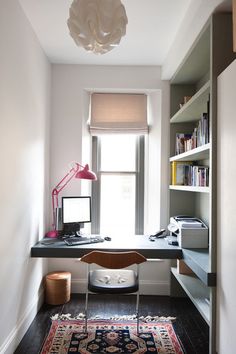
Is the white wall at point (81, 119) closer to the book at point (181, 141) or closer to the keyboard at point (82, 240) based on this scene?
the book at point (181, 141)

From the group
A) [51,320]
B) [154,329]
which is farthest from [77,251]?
[154,329]

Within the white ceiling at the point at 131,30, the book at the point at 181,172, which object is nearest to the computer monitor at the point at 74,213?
the book at the point at 181,172

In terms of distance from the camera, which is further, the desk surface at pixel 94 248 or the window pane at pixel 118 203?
the window pane at pixel 118 203

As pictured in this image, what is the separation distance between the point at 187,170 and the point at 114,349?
6.12 ft

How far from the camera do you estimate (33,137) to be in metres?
2.57

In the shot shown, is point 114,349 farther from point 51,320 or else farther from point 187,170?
point 187,170

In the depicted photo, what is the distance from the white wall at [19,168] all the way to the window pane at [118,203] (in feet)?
3.02

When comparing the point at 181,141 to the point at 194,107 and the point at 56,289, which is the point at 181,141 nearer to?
the point at 194,107

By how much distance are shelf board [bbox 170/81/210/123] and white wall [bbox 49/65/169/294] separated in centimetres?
28

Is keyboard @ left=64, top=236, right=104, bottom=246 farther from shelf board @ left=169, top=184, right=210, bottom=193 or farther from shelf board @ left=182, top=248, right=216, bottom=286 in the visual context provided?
shelf board @ left=169, top=184, right=210, bottom=193

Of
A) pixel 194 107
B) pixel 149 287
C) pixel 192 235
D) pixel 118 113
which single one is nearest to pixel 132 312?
pixel 149 287

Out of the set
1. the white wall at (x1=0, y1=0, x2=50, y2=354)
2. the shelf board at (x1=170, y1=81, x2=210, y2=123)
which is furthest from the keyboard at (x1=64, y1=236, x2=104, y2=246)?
the shelf board at (x1=170, y1=81, x2=210, y2=123)

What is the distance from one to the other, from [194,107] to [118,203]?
160 centimetres

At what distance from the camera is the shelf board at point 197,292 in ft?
6.67
